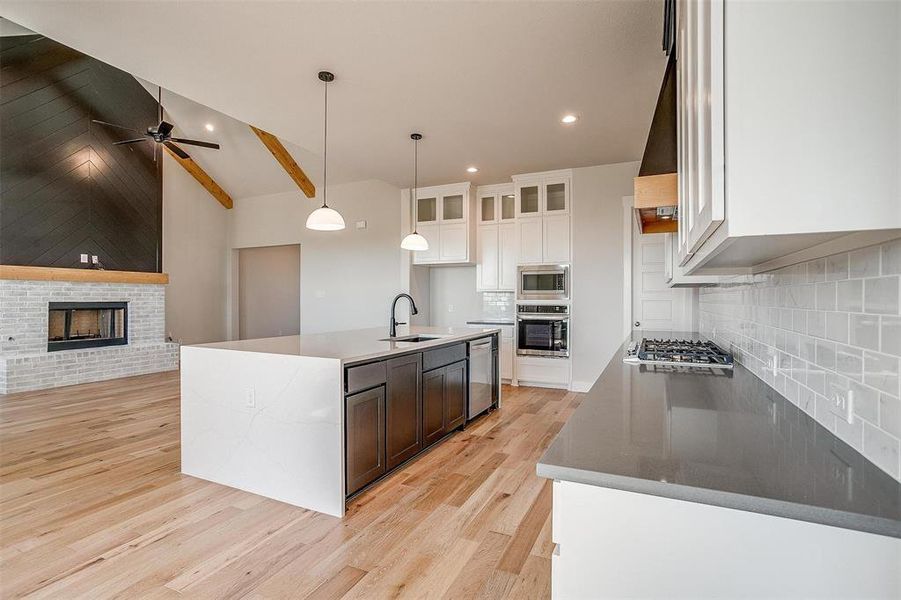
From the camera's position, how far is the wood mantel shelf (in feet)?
16.6

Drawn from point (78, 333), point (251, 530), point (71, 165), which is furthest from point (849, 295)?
point (78, 333)

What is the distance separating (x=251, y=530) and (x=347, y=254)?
5.03 meters

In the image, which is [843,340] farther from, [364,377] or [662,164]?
[364,377]

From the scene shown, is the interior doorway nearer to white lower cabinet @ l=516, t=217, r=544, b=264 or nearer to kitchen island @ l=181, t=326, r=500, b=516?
white lower cabinet @ l=516, t=217, r=544, b=264

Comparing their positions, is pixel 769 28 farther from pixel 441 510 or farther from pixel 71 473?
pixel 71 473

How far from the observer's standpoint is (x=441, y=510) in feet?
Answer: 7.97

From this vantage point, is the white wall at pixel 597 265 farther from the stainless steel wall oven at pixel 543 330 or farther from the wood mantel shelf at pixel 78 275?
the wood mantel shelf at pixel 78 275

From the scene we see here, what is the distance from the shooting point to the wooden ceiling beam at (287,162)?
19.8 feet

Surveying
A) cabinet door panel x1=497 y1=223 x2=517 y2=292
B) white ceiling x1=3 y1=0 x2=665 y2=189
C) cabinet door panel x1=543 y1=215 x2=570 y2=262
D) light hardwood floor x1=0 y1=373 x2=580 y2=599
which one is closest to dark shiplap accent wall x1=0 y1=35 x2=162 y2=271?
light hardwood floor x1=0 y1=373 x2=580 y2=599

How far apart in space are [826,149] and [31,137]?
7225 millimetres

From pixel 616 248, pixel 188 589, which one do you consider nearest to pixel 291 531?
pixel 188 589

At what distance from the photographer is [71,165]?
5543 mm

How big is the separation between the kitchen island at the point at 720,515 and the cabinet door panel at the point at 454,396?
2484mm

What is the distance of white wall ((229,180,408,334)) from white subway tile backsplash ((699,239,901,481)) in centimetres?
526
